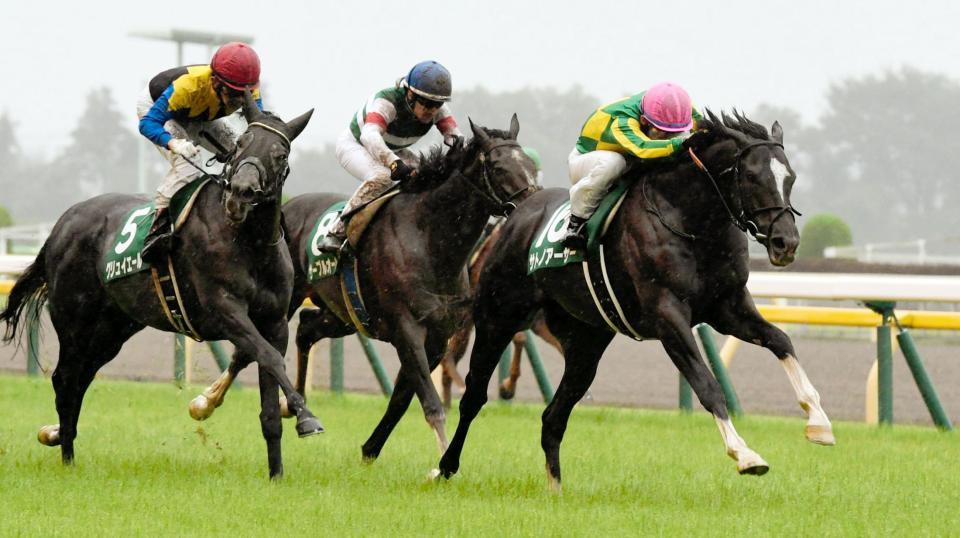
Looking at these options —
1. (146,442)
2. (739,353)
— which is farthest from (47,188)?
(146,442)

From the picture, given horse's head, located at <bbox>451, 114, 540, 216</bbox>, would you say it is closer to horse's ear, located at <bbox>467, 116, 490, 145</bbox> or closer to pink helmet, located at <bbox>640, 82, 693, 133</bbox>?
horse's ear, located at <bbox>467, 116, 490, 145</bbox>

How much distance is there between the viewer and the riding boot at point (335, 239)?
791 centimetres

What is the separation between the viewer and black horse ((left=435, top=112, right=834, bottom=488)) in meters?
5.92

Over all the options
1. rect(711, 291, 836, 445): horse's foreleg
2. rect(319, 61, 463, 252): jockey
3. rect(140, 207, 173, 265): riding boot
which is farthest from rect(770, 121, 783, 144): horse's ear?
rect(140, 207, 173, 265): riding boot

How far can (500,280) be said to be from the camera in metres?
7.16

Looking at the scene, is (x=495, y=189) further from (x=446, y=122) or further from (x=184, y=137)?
(x=184, y=137)

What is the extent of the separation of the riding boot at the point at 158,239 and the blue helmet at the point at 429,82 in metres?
1.43

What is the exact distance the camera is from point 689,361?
6.00 metres

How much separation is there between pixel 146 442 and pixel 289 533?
10.6 ft

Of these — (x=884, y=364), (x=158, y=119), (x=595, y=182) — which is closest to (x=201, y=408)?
(x=158, y=119)

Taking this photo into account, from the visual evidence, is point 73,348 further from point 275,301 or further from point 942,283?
point 942,283

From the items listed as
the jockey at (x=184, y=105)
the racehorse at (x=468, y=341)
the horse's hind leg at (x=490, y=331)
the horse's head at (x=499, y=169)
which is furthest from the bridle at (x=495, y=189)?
the racehorse at (x=468, y=341)

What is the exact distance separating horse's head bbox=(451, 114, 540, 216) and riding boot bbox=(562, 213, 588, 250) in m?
0.63

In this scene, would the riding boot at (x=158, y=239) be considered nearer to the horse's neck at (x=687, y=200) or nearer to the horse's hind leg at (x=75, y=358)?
the horse's hind leg at (x=75, y=358)
